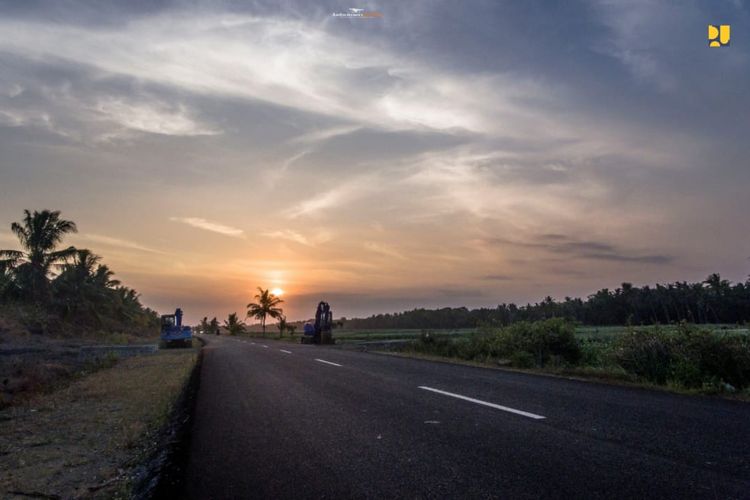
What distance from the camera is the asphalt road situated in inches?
154

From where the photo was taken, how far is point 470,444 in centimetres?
519

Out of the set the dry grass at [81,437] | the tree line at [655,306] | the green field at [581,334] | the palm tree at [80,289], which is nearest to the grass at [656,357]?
the green field at [581,334]

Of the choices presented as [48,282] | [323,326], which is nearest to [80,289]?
[48,282]

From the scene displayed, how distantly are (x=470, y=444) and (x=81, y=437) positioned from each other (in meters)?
5.28

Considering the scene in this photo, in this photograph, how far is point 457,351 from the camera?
21781 mm

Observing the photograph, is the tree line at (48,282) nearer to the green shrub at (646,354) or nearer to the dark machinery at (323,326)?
the dark machinery at (323,326)

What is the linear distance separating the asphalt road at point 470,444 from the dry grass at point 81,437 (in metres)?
0.79

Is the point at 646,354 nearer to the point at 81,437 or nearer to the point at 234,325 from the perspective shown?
the point at 81,437

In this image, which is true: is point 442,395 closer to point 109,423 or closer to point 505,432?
point 505,432

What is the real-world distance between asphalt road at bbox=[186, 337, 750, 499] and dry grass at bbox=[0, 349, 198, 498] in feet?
2.59

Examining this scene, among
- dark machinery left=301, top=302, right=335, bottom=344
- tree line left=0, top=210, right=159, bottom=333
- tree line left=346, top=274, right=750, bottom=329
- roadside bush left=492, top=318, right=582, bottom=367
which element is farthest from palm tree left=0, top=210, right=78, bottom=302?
tree line left=346, top=274, right=750, bottom=329

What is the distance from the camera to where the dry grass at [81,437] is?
15.6ft

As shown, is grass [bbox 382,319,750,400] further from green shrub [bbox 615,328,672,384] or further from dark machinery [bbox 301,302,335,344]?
dark machinery [bbox 301,302,335,344]

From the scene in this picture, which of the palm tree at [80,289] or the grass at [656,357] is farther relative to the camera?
the palm tree at [80,289]
